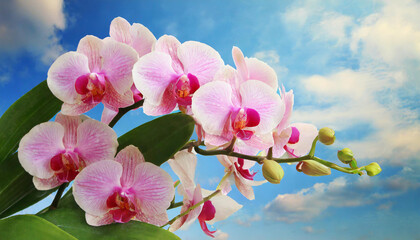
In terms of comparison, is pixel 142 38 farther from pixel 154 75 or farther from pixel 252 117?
pixel 252 117

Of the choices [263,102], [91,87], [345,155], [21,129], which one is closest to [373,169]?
[345,155]

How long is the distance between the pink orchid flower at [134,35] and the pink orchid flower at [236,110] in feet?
0.40

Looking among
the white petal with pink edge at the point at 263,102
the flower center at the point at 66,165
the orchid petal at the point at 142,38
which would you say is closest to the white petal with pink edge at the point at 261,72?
the white petal with pink edge at the point at 263,102

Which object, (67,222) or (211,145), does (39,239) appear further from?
(211,145)

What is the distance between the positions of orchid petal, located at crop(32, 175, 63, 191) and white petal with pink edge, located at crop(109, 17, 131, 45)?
20cm

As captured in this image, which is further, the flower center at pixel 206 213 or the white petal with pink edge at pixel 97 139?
the flower center at pixel 206 213

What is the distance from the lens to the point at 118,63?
47 centimetres

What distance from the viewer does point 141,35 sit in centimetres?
51

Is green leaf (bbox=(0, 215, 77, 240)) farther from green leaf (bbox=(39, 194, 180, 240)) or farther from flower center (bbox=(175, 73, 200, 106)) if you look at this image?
flower center (bbox=(175, 73, 200, 106))

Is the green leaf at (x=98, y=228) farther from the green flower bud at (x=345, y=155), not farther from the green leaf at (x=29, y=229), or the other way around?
the green flower bud at (x=345, y=155)

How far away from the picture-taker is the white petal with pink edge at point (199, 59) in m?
0.47

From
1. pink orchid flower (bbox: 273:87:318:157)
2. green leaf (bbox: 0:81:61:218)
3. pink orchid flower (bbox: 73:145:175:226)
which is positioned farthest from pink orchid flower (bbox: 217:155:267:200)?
green leaf (bbox: 0:81:61:218)

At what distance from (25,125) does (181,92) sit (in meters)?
0.23

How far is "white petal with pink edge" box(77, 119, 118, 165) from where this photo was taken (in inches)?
17.8
